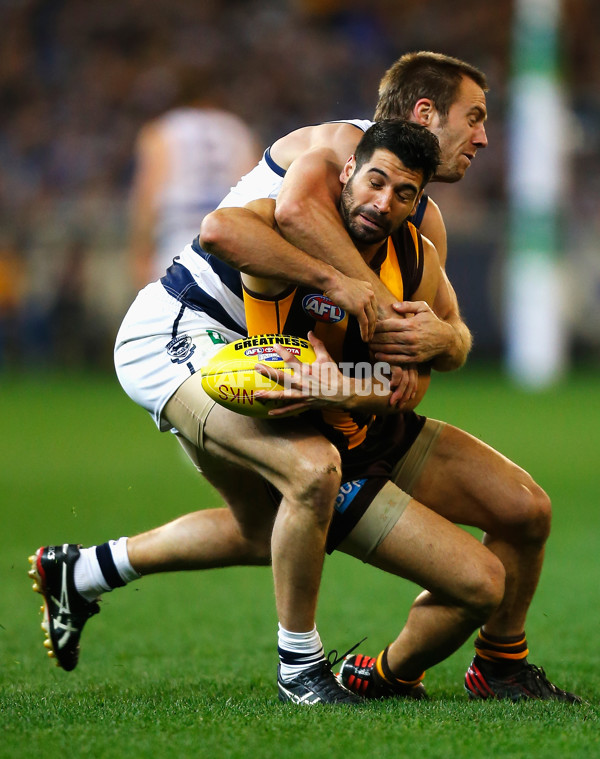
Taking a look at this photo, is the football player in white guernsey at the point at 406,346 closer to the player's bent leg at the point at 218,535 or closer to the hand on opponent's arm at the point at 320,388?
the player's bent leg at the point at 218,535

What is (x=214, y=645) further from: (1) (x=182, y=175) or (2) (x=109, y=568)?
(1) (x=182, y=175)

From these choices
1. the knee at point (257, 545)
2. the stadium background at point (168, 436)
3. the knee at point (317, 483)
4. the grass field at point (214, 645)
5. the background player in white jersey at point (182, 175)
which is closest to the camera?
the grass field at point (214, 645)

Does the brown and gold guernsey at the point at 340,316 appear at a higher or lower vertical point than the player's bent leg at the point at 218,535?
higher

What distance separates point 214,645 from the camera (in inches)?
180

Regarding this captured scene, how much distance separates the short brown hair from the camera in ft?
13.2

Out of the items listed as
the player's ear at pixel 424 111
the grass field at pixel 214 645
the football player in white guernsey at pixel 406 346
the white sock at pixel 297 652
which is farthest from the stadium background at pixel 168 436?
the player's ear at pixel 424 111

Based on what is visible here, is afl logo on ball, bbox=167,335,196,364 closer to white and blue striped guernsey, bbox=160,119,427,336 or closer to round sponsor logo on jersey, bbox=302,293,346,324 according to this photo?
white and blue striped guernsey, bbox=160,119,427,336

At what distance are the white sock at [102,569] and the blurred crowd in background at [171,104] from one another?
42.0 feet

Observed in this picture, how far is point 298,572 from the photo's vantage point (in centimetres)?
354

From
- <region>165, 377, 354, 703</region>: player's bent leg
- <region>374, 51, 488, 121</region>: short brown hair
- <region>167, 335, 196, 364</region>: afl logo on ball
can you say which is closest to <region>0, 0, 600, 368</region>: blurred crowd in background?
<region>374, 51, 488, 121</region>: short brown hair

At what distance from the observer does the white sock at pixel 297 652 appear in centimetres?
359

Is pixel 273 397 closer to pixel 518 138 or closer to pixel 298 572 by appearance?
pixel 298 572

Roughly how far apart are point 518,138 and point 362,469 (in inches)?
495

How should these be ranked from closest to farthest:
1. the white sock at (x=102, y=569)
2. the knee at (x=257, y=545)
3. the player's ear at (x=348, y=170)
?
the player's ear at (x=348, y=170)
the knee at (x=257, y=545)
the white sock at (x=102, y=569)
